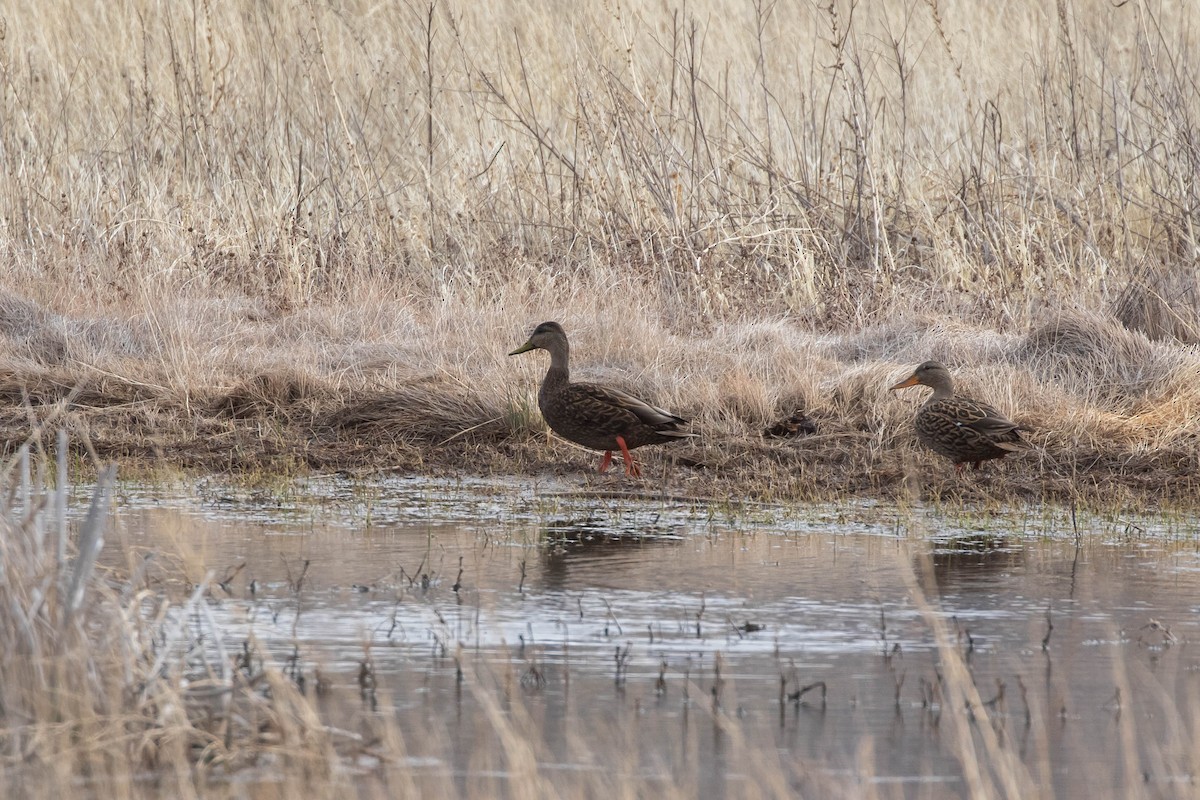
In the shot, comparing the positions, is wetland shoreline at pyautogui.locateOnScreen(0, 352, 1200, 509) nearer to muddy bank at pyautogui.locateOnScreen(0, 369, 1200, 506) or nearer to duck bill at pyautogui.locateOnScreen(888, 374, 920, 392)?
muddy bank at pyautogui.locateOnScreen(0, 369, 1200, 506)

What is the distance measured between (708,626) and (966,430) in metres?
3.12

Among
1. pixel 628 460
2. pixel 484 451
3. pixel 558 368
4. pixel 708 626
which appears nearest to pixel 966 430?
pixel 628 460

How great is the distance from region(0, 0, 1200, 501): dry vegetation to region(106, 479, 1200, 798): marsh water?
1089 millimetres

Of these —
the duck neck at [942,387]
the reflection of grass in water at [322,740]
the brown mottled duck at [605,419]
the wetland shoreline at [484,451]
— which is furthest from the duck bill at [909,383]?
the reflection of grass in water at [322,740]

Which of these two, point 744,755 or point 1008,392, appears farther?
point 1008,392

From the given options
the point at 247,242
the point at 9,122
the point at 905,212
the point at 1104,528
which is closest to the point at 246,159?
the point at 247,242

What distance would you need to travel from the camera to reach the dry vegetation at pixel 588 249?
9047mm

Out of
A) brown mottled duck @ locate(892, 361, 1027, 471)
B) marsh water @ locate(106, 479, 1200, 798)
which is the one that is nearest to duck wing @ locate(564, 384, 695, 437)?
marsh water @ locate(106, 479, 1200, 798)

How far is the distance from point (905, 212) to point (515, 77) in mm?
3841

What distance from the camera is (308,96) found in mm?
14930

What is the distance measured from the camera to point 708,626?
17.3 feet

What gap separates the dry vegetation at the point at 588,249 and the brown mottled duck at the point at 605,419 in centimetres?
24

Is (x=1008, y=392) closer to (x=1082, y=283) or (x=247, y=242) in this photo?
(x=1082, y=283)

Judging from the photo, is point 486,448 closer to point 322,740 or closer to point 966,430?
point 966,430
